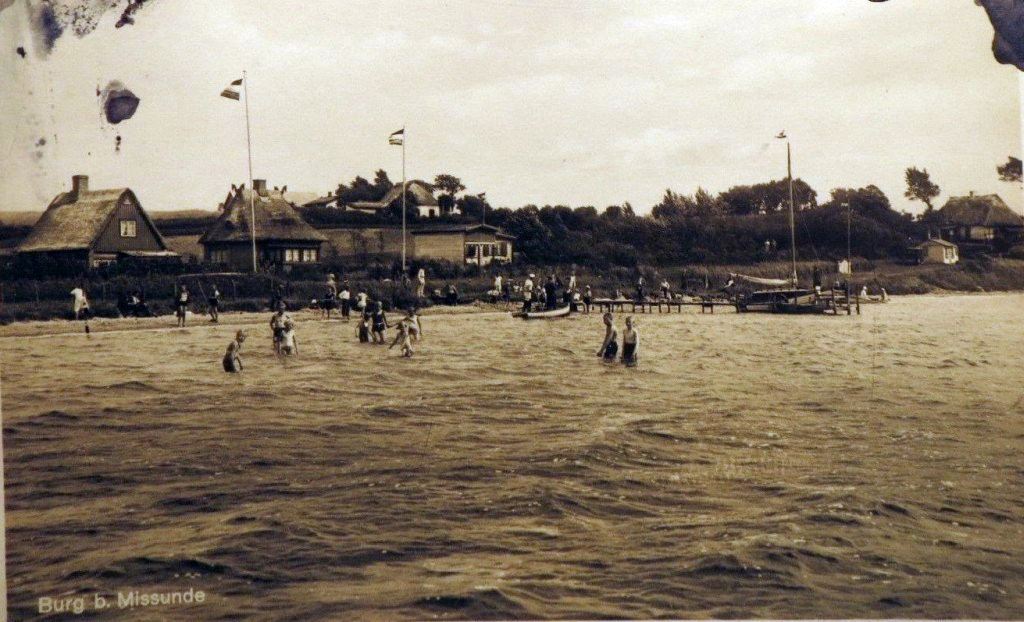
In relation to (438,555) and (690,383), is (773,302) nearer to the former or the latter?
(690,383)

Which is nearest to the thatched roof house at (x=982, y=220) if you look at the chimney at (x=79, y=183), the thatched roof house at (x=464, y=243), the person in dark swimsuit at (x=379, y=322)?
the thatched roof house at (x=464, y=243)

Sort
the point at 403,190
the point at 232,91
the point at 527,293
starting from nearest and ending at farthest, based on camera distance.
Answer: the point at 232,91 < the point at 403,190 < the point at 527,293

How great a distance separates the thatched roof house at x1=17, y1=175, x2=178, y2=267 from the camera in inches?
147

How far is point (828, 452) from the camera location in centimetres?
371

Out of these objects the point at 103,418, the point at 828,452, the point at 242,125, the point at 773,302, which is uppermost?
the point at 242,125

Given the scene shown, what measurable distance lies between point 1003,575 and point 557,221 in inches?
95.3

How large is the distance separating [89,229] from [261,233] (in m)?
0.74

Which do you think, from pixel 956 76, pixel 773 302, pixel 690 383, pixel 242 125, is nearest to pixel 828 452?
pixel 690 383

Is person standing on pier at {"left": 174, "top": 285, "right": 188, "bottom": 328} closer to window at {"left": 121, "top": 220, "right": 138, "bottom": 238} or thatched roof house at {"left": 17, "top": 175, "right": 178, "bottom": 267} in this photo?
thatched roof house at {"left": 17, "top": 175, "right": 178, "bottom": 267}

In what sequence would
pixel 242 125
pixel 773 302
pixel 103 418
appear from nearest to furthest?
1. pixel 103 418
2. pixel 242 125
3. pixel 773 302

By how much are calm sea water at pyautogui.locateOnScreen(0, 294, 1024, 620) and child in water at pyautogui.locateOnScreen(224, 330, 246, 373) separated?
0.06 m

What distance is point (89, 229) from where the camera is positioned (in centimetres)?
376

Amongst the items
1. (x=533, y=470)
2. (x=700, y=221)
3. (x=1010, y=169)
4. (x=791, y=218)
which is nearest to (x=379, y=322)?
(x=533, y=470)

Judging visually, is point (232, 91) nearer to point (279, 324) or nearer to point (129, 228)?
point (129, 228)
